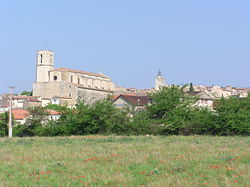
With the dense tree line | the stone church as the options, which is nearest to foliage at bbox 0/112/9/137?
the dense tree line

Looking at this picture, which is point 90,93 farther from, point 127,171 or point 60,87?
point 127,171

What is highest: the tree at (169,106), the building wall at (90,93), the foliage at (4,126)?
the building wall at (90,93)

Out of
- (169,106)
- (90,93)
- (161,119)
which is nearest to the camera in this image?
(161,119)

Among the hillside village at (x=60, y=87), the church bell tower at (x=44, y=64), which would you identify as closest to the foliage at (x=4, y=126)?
the hillside village at (x=60, y=87)

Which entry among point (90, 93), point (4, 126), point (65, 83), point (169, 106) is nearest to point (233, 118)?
point (169, 106)

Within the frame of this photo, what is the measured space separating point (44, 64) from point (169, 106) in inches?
3274

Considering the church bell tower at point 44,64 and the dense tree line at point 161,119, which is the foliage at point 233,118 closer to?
the dense tree line at point 161,119

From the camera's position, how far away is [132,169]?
1305 centimetres

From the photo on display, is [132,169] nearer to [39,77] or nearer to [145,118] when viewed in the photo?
[145,118]

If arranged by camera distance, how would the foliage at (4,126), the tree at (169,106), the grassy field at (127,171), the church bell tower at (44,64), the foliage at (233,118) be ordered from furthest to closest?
1. the church bell tower at (44,64)
2. the foliage at (4,126)
3. the tree at (169,106)
4. the foliage at (233,118)
5. the grassy field at (127,171)

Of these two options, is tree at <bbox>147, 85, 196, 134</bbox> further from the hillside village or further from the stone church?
the stone church

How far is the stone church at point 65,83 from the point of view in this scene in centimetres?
10544

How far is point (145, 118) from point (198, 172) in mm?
29477

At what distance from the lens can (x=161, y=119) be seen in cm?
4078
